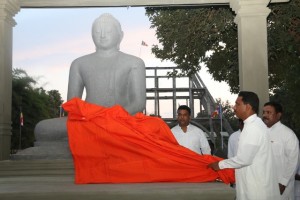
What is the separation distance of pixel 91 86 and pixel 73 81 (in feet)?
1.35

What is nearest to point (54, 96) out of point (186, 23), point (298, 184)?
point (186, 23)

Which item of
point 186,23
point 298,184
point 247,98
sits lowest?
point 298,184

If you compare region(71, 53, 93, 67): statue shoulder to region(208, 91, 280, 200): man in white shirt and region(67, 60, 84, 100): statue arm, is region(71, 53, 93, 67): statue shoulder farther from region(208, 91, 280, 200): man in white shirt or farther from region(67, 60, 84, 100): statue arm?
region(208, 91, 280, 200): man in white shirt

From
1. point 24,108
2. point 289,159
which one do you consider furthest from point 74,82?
point 24,108

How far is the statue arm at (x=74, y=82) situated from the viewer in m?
9.45

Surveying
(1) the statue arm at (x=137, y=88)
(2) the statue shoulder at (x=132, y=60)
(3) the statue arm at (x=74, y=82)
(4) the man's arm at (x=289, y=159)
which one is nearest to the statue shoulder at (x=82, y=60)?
(3) the statue arm at (x=74, y=82)

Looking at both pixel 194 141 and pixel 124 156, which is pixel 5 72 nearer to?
pixel 194 141

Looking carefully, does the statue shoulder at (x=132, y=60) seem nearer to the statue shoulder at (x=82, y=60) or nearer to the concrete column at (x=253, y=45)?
the statue shoulder at (x=82, y=60)

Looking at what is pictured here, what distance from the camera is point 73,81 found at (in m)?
9.45

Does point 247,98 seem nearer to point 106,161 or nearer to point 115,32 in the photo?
point 106,161

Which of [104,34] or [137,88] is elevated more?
[104,34]

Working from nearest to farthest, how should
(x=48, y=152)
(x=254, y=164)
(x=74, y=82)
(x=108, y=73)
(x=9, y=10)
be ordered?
(x=254, y=164), (x=48, y=152), (x=108, y=73), (x=74, y=82), (x=9, y=10)

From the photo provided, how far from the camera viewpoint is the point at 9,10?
9805mm

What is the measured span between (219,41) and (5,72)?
304 inches
